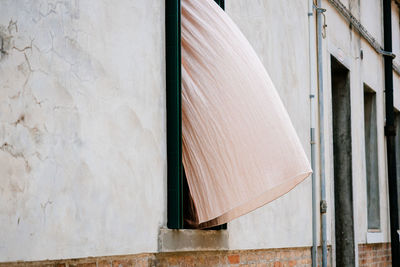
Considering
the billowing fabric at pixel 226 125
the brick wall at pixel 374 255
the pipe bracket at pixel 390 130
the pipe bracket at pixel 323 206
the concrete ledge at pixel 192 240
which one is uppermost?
the pipe bracket at pixel 390 130

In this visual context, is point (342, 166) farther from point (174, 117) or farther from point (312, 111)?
point (174, 117)

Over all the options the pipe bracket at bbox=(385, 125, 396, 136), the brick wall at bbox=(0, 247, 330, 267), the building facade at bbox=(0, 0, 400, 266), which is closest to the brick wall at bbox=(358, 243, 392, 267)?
the pipe bracket at bbox=(385, 125, 396, 136)

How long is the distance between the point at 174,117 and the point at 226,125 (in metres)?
0.33

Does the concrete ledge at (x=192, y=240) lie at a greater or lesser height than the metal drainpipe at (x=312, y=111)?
lesser

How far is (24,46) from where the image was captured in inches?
129

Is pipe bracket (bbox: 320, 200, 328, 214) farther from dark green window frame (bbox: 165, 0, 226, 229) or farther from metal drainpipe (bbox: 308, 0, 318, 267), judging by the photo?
dark green window frame (bbox: 165, 0, 226, 229)

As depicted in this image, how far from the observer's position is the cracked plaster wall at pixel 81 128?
3.20 m

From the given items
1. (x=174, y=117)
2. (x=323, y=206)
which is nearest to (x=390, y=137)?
(x=323, y=206)

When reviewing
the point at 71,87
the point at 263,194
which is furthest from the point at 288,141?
the point at 71,87

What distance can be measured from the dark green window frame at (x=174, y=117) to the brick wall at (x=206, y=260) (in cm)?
24

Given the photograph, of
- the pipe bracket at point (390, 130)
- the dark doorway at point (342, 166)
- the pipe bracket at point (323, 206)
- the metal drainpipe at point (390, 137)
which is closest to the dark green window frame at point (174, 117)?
the pipe bracket at point (323, 206)

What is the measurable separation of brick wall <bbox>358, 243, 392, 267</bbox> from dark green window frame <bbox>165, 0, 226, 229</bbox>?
5594mm

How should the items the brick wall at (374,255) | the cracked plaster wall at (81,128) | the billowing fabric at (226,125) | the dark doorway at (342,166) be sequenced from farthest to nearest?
the brick wall at (374,255), the dark doorway at (342,166), the billowing fabric at (226,125), the cracked plaster wall at (81,128)

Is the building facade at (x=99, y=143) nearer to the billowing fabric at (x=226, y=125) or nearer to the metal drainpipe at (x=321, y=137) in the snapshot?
the billowing fabric at (x=226, y=125)
